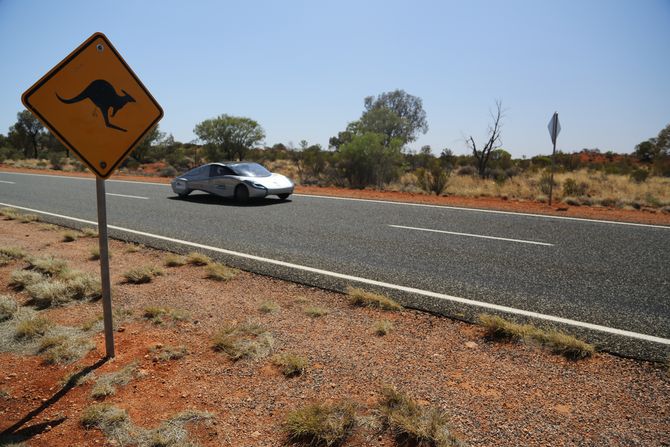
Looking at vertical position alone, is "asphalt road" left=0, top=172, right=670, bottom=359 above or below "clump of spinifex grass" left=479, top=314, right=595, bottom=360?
above

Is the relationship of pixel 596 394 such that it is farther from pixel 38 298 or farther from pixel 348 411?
pixel 38 298

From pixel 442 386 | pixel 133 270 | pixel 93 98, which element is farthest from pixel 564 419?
pixel 133 270

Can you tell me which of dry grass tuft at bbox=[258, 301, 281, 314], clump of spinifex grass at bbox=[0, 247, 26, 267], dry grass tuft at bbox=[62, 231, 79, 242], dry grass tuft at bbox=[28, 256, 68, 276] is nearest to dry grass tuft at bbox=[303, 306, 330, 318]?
dry grass tuft at bbox=[258, 301, 281, 314]

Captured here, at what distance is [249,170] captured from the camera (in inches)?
531

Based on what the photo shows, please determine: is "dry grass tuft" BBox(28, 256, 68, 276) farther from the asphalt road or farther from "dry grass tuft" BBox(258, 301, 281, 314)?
"dry grass tuft" BBox(258, 301, 281, 314)

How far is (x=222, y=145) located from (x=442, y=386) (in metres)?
35.7

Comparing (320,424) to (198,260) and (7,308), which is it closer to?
(7,308)

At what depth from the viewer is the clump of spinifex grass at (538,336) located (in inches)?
136

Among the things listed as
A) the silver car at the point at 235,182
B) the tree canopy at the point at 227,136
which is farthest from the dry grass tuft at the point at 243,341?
the tree canopy at the point at 227,136

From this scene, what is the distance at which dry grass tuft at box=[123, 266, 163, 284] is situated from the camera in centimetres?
537

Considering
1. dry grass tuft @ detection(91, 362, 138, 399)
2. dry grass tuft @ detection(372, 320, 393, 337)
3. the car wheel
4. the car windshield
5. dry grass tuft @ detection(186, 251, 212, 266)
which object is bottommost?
dry grass tuft @ detection(91, 362, 138, 399)

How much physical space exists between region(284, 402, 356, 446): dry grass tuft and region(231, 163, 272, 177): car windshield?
11.1 meters

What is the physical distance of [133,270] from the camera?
18.2 ft

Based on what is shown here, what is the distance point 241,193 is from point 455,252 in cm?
779
